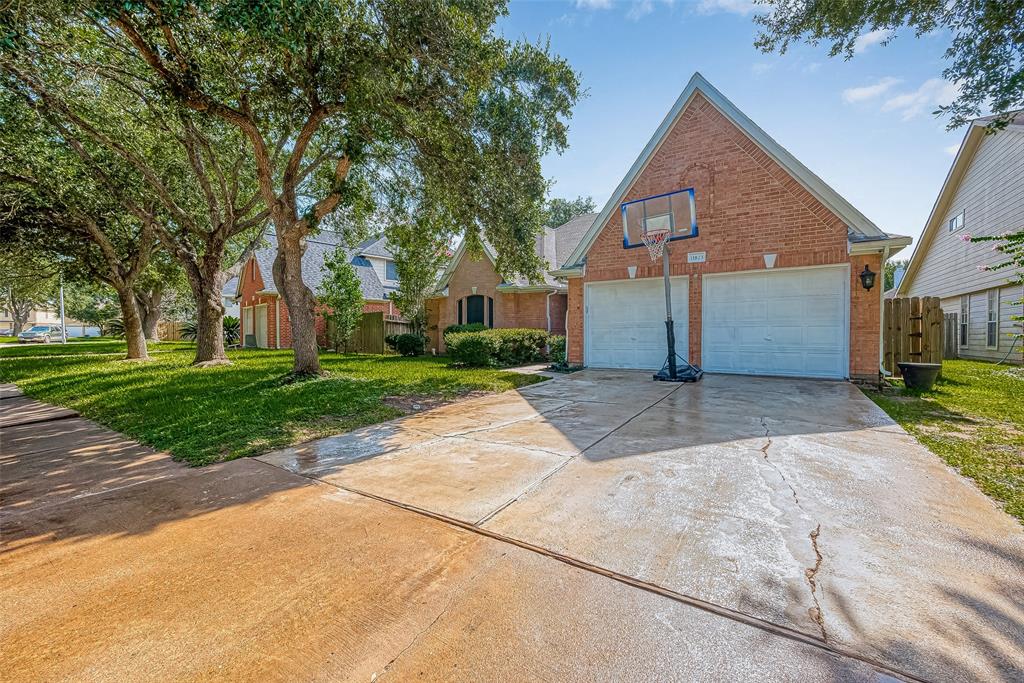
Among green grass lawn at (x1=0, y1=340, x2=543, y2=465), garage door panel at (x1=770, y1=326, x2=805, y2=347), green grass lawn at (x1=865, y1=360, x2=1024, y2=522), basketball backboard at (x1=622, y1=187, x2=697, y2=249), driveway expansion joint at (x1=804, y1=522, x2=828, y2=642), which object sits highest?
basketball backboard at (x1=622, y1=187, x2=697, y2=249)

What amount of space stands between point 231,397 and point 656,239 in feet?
29.1

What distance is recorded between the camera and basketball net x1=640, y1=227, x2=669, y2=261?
9211mm

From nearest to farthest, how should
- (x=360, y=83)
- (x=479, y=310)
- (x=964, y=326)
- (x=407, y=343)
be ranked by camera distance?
(x=360, y=83) → (x=964, y=326) → (x=407, y=343) → (x=479, y=310)

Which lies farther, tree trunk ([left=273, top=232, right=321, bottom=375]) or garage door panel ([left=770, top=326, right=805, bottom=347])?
garage door panel ([left=770, top=326, right=805, bottom=347])

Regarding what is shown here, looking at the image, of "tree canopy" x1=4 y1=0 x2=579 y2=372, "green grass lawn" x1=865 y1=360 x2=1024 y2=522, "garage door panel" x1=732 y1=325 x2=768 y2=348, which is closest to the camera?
"green grass lawn" x1=865 y1=360 x2=1024 y2=522

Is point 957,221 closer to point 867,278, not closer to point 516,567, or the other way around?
point 867,278

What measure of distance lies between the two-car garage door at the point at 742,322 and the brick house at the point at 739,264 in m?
0.02

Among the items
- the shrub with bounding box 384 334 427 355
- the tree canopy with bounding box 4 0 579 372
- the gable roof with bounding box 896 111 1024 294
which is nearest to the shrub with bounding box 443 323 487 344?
the shrub with bounding box 384 334 427 355

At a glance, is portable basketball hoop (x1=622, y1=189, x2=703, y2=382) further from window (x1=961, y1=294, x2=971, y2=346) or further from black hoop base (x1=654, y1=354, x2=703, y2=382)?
window (x1=961, y1=294, x2=971, y2=346)

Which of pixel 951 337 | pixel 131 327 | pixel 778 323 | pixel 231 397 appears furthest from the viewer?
pixel 951 337

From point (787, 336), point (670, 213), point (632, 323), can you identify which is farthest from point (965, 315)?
point (670, 213)

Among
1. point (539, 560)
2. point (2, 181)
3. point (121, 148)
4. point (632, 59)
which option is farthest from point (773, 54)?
point (2, 181)

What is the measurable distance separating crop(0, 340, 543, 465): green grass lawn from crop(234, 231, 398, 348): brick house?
31.0ft

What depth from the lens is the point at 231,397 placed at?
727cm
